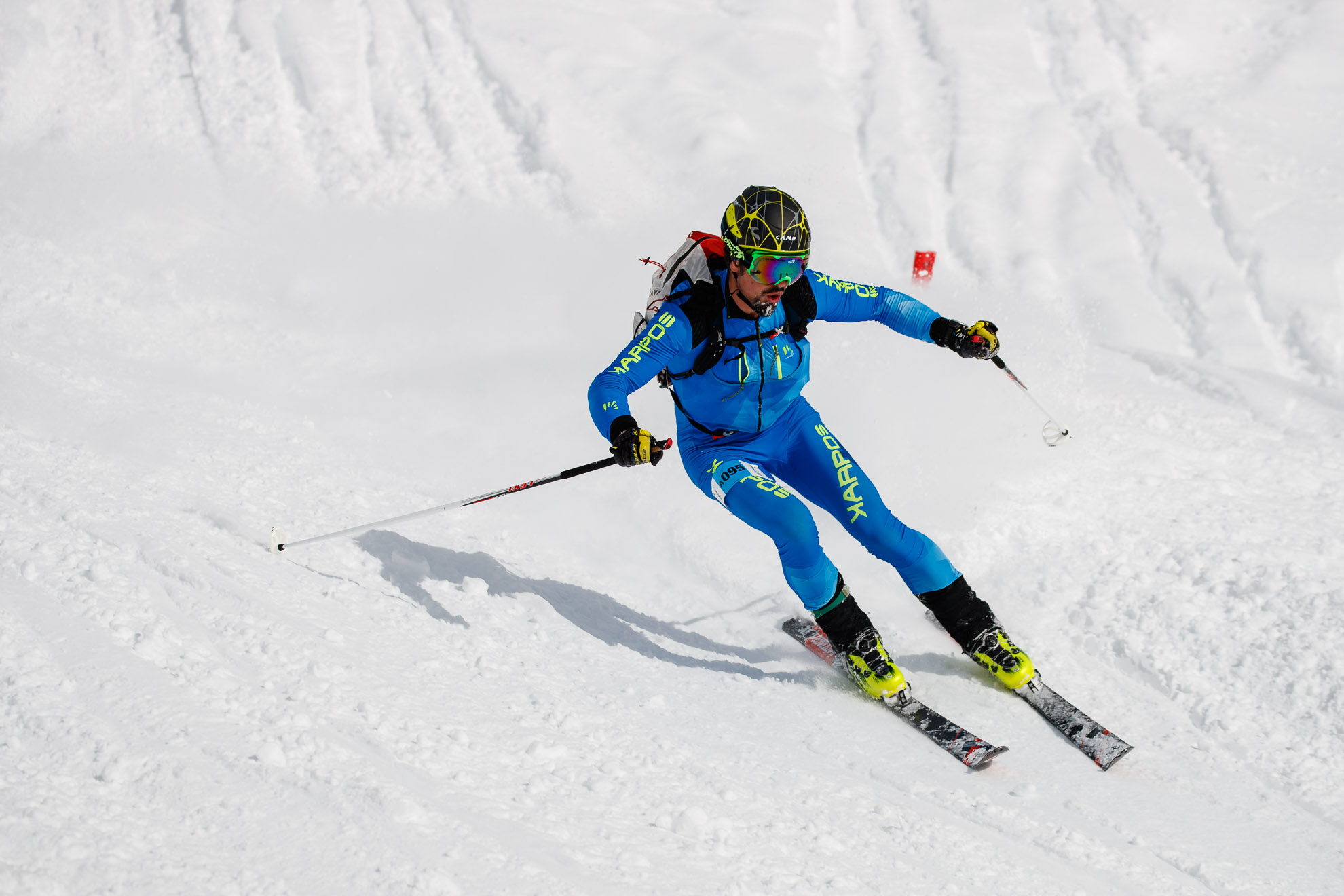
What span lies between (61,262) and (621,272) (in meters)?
5.22

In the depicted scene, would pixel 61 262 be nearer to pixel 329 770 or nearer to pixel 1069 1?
pixel 329 770

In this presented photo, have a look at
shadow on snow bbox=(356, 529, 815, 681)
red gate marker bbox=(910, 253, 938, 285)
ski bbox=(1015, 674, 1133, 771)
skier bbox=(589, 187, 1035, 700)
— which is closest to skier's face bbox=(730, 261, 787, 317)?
skier bbox=(589, 187, 1035, 700)

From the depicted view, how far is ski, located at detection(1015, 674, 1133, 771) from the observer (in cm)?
430

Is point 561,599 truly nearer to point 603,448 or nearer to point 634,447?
point 634,447

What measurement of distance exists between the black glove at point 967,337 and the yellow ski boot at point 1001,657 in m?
1.40

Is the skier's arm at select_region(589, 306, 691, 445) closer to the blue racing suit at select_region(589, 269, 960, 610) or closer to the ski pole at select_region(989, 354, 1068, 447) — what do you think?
the blue racing suit at select_region(589, 269, 960, 610)

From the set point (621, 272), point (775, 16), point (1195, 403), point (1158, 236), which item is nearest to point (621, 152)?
point (621, 272)

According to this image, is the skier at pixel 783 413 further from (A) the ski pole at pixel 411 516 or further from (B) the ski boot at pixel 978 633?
(A) the ski pole at pixel 411 516

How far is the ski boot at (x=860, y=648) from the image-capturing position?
4.70m

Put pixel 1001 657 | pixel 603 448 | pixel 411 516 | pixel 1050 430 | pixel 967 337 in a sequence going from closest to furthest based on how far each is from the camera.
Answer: pixel 1001 657
pixel 411 516
pixel 967 337
pixel 1050 430
pixel 603 448

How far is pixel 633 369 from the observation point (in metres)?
4.51

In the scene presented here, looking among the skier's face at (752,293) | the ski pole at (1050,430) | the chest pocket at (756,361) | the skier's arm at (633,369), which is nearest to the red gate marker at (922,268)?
the ski pole at (1050,430)

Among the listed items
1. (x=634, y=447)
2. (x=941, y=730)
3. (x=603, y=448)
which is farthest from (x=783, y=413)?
(x=603, y=448)

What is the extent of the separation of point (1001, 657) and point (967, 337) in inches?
64.0
